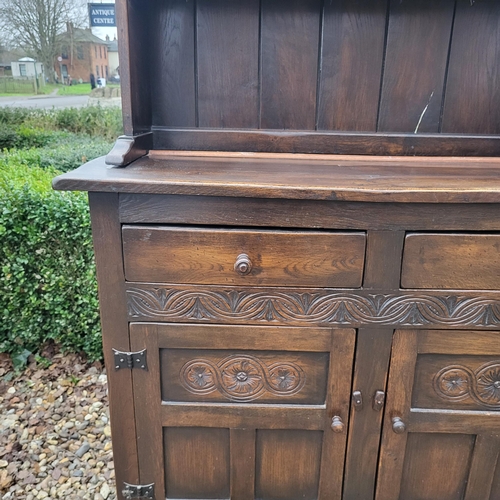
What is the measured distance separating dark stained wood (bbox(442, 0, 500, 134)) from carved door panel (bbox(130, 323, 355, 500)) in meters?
0.79

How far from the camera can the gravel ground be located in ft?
5.08

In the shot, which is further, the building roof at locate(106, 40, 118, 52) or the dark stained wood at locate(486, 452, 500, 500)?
the building roof at locate(106, 40, 118, 52)

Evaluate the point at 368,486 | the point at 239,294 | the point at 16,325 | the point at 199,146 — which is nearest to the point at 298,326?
the point at 239,294

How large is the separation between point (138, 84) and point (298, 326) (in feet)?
2.61

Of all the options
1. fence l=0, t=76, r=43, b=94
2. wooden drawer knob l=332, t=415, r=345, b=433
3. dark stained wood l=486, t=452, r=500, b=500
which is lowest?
dark stained wood l=486, t=452, r=500, b=500

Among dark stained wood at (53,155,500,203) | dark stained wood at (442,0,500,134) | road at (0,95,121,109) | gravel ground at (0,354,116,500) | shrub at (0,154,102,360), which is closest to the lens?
dark stained wood at (53,155,500,203)

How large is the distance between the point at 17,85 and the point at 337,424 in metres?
2.72

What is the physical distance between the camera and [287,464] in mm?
1208

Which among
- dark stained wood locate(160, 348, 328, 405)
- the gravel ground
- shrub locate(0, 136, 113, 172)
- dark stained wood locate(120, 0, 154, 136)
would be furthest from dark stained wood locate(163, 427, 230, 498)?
shrub locate(0, 136, 113, 172)

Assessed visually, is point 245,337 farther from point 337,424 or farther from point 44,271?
point 44,271

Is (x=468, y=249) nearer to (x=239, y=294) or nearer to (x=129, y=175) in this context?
(x=239, y=294)

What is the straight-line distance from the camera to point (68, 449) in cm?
171

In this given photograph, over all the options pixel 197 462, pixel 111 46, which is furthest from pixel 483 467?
pixel 111 46

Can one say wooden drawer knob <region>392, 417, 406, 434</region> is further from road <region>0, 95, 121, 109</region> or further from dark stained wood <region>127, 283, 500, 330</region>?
road <region>0, 95, 121, 109</region>
